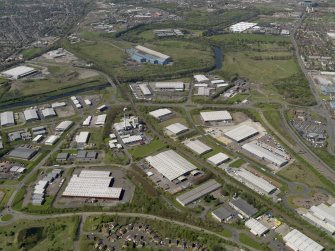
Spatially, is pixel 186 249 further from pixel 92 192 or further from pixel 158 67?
pixel 158 67

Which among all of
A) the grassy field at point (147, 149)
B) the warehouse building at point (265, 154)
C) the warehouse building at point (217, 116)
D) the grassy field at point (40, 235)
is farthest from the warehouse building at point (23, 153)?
the warehouse building at point (265, 154)

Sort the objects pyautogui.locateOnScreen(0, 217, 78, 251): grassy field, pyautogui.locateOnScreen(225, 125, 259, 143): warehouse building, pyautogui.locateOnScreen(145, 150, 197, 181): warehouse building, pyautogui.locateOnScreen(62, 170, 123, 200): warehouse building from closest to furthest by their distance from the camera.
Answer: pyautogui.locateOnScreen(0, 217, 78, 251): grassy field < pyautogui.locateOnScreen(62, 170, 123, 200): warehouse building < pyautogui.locateOnScreen(145, 150, 197, 181): warehouse building < pyautogui.locateOnScreen(225, 125, 259, 143): warehouse building

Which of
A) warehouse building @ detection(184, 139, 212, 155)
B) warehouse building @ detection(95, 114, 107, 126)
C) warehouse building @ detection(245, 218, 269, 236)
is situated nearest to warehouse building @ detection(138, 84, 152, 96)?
warehouse building @ detection(95, 114, 107, 126)

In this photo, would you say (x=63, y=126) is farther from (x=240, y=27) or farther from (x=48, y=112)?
(x=240, y=27)

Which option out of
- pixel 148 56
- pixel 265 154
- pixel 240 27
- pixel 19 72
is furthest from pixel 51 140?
pixel 240 27

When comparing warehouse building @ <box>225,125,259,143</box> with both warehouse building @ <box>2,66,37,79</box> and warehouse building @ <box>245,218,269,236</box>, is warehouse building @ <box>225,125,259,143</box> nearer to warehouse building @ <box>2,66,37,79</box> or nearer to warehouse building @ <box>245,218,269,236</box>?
warehouse building @ <box>245,218,269,236</box>

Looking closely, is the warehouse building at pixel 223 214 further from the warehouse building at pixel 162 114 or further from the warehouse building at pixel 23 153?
the warehouse building at pixel 23 153
